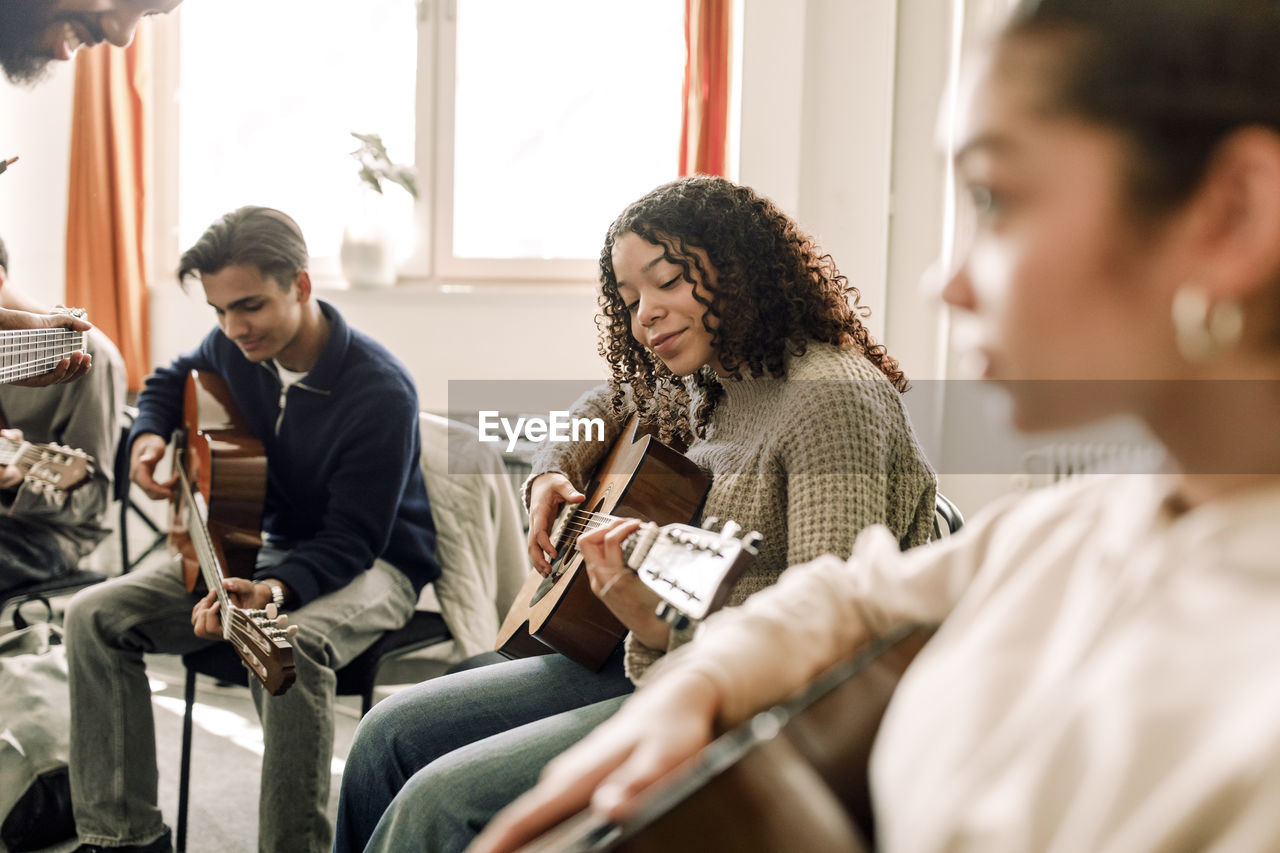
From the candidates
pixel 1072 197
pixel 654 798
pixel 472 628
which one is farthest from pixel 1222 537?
pixel 472 628

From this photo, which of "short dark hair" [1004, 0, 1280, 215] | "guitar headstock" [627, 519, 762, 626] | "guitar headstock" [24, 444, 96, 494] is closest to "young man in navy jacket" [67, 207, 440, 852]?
"guitar headstock" [24, 444, 96, 494]

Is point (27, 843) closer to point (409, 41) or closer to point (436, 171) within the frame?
point (436, 171)

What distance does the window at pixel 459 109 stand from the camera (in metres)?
3.66

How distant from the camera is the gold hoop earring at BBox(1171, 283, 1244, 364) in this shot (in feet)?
1.59

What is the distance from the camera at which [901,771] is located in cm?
58

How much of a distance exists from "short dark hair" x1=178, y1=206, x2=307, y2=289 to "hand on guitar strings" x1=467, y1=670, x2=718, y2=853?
1716mm

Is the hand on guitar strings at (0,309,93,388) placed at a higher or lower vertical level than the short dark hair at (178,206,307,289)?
lower

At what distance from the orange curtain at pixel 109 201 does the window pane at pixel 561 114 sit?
119cm

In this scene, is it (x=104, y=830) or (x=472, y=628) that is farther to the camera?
(x=472, y=628)

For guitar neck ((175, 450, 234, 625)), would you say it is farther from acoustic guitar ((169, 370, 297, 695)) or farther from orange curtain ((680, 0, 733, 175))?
→ orange curtain ((680, 0, 733, 175))

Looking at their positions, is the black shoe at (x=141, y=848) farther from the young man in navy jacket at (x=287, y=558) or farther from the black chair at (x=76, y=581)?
the black chair at (x=76, y=581)

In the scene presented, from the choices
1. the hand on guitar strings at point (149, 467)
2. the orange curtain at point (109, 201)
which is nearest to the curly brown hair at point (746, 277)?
the hand on guitar strings at point (149, 467)

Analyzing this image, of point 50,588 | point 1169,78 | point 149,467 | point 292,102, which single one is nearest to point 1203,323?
point 1169,78

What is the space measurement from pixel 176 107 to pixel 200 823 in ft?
9.30
